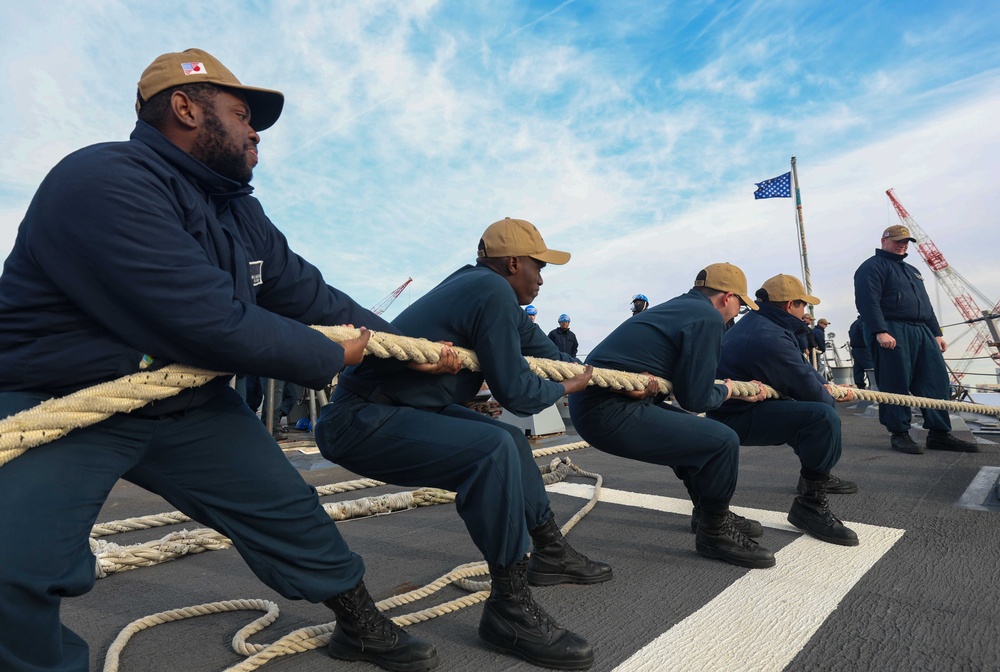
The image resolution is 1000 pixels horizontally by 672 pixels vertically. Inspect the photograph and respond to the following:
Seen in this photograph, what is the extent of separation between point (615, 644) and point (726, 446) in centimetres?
133

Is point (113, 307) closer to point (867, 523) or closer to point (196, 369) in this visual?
point (196, 369)

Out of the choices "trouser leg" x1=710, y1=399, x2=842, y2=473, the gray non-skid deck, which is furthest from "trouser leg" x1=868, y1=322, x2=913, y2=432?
"trouser leg" x1=710, y1=399, x2=842, y2=473

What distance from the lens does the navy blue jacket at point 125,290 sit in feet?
5.02

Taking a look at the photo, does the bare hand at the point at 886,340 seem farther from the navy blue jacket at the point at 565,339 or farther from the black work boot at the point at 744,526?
the navy blue jacket at the point at 565,339

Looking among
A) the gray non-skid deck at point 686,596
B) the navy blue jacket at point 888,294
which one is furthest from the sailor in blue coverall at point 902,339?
the gray non-skid deck at point 686,596

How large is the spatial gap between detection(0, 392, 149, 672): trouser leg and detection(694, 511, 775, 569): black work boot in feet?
8.30

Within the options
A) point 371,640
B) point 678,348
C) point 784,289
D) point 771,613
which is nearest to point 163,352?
point 371,640

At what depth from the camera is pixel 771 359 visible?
3.95 metres

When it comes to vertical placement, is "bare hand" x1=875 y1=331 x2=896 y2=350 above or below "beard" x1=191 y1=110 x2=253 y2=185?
below

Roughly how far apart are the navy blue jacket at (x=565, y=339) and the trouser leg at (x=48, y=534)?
35.1 ft

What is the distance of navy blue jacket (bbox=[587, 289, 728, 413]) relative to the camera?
3.33 m

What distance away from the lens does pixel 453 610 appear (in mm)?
2531

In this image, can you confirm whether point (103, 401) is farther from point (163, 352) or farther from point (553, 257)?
point (553, 257)

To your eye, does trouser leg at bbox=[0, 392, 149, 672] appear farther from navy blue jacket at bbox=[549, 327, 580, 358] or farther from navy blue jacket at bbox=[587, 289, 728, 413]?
navy blue jacket at bbox=[549, 327, 580, 358]
